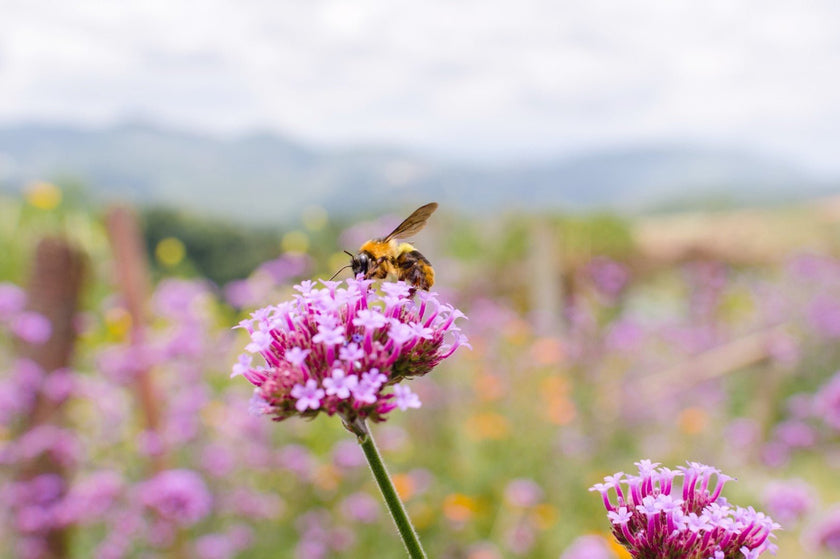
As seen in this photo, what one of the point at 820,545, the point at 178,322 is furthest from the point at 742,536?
the point at 178,322

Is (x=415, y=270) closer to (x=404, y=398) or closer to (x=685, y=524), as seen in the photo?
(x=404, y=398)

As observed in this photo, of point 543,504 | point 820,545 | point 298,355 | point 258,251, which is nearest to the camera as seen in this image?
point 298,355

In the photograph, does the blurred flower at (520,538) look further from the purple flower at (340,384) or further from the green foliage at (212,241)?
the green foliage at (212,241)

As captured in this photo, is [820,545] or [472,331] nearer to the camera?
[820,545]

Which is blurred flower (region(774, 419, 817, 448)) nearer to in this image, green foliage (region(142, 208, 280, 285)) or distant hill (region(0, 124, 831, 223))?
green foliage (region(142, 208, 280, 285))

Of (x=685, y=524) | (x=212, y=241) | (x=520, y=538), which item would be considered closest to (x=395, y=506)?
(x=685, y=524)

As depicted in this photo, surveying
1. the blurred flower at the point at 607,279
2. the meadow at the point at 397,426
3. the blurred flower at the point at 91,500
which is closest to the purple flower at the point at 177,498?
the meadow at the point at 397,426

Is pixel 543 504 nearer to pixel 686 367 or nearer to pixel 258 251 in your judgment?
pixel 686 367
